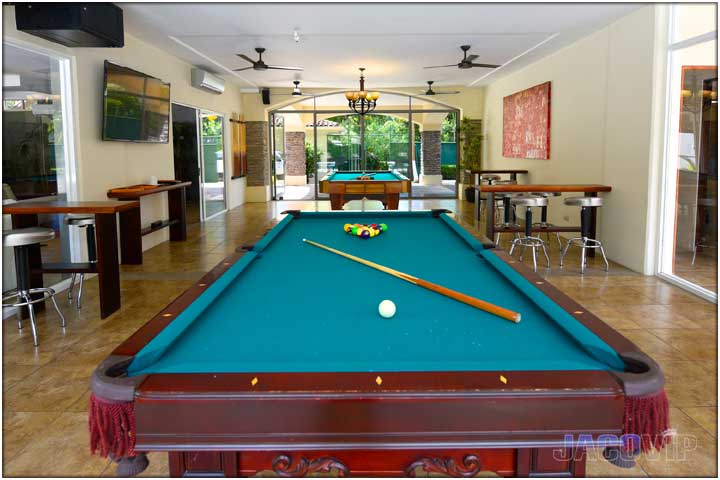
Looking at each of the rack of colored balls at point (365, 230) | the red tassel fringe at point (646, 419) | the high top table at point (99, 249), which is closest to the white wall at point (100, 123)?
the high top table at point (99, 249)

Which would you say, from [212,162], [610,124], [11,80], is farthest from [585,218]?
[212,162]

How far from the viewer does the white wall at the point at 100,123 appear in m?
5.70

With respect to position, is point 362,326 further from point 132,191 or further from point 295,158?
point 295,158

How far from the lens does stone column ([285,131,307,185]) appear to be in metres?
14.3

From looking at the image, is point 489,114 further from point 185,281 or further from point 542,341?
point 542,341

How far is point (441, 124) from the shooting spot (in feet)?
45.4

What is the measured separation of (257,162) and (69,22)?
29.4 feet

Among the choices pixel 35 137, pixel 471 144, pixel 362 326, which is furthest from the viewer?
pixel 471 144

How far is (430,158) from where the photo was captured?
46.0ft

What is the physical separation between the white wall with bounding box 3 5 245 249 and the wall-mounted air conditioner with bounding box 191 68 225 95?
123 mm

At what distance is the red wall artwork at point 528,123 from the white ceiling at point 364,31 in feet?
1.92

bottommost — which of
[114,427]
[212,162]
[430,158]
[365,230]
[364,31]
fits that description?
[114,427]

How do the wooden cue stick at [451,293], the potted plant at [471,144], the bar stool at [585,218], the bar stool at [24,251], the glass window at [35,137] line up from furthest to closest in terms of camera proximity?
1. the potted plant at [471,144]
2. the bar stool at [585,218]
3. the glass window at [35,137]
4. the bar stool at [24,251]
5. the wooden cue stick at [451,293]

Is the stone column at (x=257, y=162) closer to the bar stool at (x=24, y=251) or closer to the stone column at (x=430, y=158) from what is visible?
the stone column at (x=430, y=158)
